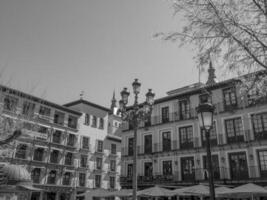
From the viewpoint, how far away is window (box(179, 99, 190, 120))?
97.7 ft

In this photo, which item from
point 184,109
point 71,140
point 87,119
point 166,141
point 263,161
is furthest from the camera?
point 87,119

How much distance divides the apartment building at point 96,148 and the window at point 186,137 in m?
17.8

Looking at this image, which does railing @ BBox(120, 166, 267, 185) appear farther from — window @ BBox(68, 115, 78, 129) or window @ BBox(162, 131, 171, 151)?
window @ BBox(68, 115, 78, 129)

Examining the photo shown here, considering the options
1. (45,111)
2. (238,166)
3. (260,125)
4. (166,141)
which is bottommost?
(238,166)

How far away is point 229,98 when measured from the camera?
89.7ft

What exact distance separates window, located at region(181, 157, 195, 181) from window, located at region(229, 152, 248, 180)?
12.5ft

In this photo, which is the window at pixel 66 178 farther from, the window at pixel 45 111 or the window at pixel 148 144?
the window at pixel 148 144

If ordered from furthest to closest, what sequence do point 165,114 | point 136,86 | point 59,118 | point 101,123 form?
point 101,123 → point 59,118 → point 165,114 → point 136,86

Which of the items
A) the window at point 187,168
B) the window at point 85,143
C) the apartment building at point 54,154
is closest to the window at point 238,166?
the window at point 187,168

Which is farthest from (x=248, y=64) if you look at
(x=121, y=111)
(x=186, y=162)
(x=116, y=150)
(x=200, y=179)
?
(x=116, y=150)

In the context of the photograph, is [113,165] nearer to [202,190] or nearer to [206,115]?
[202,190]

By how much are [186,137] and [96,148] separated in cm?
1914

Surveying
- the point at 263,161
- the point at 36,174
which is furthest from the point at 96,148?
the point at 263,161

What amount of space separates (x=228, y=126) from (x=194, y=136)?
11.5 feet
